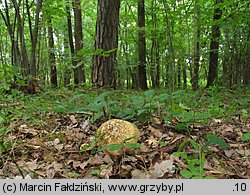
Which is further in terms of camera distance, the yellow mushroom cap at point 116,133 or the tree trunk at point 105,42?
the tree trunk at point 105,42

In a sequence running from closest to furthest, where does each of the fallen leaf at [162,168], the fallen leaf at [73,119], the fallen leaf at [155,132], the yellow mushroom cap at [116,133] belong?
1. the fallen leaf at [162,168]
2. the yellow mushroom cap at [116,133]
3. the fallen leaf at [155,132]
4. the fallen leaf at [73,119]

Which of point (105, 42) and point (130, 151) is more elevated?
point (105, 42)

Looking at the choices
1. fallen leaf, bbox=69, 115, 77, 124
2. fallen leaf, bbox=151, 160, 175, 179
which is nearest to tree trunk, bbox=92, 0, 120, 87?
fallen leaf, bbox=69, 115, 77, 124

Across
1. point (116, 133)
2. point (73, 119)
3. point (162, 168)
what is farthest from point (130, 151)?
point (73, 119)

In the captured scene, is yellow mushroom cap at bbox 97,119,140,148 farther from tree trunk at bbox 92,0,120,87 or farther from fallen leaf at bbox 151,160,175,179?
tree trunk at bbox 92,0,120,87

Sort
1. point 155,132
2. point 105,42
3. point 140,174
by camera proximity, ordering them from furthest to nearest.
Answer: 1. point 105,42
2. point 155,132
3. point 140,174

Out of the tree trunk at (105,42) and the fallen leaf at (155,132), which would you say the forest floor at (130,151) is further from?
the tree trunk at (105,42)

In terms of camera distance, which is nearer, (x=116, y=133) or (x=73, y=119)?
(x=116, y=133)

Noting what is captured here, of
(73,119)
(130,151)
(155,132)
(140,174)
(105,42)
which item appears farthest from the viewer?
(105,42)

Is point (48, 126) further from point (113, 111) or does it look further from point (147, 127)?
point (147, 127)

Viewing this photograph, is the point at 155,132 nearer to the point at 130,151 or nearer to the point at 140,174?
the point at 130,151

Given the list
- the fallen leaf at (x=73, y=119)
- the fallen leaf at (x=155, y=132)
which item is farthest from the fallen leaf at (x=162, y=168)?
the fallen leaf at (x=73, y=119)

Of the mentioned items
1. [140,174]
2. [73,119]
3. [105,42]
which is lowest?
[140,174]

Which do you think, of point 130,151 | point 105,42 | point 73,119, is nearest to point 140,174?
point 130,151
